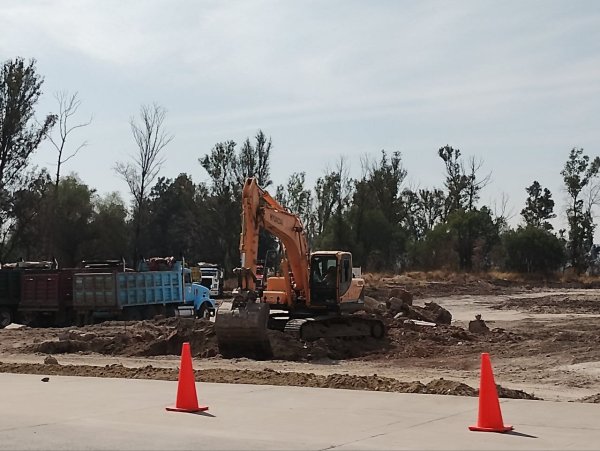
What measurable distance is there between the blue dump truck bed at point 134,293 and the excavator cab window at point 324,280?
11918 mm

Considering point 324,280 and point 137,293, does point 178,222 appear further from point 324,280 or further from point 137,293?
point 324,280

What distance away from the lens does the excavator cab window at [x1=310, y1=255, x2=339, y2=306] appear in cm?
2447

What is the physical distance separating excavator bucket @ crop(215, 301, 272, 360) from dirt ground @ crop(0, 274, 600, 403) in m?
0.42

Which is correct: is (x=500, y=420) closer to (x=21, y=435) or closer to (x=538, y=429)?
(x=538, y=429)

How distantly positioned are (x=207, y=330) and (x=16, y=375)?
7.75 metres

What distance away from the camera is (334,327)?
24516 mm

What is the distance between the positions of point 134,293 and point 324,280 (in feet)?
40.9

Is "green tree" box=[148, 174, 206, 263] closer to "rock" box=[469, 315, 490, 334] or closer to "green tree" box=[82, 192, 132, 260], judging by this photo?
"green tree" box=[82, 192, 132, 260]

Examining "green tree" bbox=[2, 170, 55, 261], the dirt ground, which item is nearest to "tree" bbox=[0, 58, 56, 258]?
"green tree" bbox=[2, 170, 55, 261]

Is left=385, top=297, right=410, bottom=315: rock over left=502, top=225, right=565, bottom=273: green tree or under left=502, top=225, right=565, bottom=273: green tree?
under

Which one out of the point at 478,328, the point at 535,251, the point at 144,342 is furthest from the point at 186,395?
the point at 535,251

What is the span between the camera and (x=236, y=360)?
2131 centimetres

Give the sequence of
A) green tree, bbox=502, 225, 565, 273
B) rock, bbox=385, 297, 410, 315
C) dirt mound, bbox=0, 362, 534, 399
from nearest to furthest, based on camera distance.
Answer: dirt mound, bbox=0, 362, 534, 399 < rock, bbox=385, 297, 410, 315 < green tree, bbox=502, 225, 565, 273

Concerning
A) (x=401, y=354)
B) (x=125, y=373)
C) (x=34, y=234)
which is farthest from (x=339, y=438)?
(x=34, y=234)
